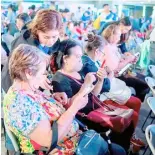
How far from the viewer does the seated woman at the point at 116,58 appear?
8.13 ft

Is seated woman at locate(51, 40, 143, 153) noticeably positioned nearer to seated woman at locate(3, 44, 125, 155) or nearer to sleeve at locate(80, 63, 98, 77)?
sleeve at locate(80, 63, 98, 77)

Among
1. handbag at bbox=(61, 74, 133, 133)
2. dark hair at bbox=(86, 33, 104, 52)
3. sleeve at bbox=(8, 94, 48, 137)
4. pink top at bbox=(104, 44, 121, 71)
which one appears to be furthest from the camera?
pink top at bbox=(104, 44, 121, 71)

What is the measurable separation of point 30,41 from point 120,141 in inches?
35.5

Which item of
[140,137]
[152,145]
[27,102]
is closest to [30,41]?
[27,102]

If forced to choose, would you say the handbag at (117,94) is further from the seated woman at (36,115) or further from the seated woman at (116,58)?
the seated woman at (36,115)

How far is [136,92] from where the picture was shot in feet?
10.1

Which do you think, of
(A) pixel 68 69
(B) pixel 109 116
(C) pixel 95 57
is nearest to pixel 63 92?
(A) pixel 68 69

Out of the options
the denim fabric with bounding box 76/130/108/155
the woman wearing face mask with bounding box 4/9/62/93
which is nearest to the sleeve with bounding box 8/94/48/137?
the denim fabric with bounding box 76/130/108/155

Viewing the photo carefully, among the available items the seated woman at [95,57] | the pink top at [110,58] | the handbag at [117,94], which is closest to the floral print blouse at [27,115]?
the seated woman at [95,57]

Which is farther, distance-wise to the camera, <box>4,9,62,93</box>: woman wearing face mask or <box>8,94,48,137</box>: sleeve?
<box>4,9,62,93</box>: woman wearing face mask

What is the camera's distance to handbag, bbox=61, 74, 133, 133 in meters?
1.91

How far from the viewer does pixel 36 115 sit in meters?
1.32

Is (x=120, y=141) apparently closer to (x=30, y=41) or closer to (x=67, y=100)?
(x=67, y=100)

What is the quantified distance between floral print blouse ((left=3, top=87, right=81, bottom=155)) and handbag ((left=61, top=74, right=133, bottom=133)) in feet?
1.40
